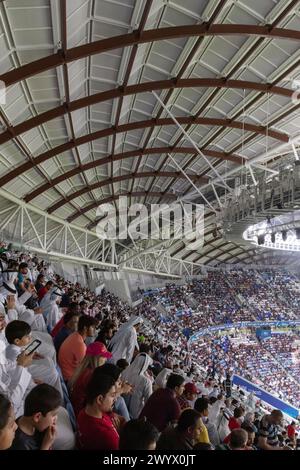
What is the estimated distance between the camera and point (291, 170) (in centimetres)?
1284

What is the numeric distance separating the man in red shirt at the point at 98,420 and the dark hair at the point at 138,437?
13.6 inches

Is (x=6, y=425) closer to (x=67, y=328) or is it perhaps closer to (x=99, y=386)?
(x=99, y=386)

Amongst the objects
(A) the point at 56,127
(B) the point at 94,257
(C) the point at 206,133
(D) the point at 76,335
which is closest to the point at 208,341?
(B) the point at 94,257

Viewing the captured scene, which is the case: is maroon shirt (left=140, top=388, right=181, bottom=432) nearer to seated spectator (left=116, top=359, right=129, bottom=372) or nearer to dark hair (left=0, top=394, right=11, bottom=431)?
seated spectator (left=116, top=359, right=129, bottom=372)

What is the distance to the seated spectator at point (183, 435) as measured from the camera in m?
2.99

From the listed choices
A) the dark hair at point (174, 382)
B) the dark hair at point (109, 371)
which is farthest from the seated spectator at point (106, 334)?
the dark hair at point (109, 371)

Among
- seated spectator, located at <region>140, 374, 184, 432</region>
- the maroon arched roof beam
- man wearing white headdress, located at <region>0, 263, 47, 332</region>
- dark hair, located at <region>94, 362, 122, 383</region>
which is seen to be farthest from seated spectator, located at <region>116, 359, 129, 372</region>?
the maroon arched roof beam

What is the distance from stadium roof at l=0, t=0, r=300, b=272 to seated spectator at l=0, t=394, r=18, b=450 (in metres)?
8.21

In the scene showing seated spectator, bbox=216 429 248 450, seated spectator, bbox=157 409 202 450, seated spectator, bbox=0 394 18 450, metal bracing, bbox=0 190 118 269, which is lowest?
seated spectator, bbox=216 429 248 450

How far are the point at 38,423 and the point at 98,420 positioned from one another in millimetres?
570

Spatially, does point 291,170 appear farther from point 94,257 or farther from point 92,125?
point 94,257

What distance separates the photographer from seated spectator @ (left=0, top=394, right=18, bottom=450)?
2295 millimetres

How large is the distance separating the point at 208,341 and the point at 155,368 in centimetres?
2926

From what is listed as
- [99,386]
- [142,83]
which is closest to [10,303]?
[99,386]
